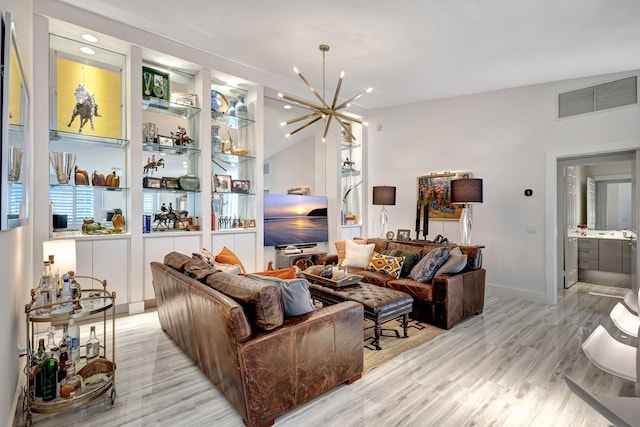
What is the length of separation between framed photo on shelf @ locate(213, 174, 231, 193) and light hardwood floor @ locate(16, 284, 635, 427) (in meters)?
2.06

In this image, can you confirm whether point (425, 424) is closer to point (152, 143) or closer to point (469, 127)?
point (152, 143)

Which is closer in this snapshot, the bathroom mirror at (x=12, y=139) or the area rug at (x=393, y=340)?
the bathroom mirror at (x=12, y=139)

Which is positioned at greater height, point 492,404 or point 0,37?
point 0,37

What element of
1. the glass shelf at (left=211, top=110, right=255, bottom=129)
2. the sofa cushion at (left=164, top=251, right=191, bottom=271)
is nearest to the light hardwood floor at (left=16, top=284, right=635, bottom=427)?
the sofa cushion at (left=164, top=251, right=191, bottom=271)

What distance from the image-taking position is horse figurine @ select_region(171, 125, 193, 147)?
4277 millimetres

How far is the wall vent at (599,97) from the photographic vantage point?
153 inches

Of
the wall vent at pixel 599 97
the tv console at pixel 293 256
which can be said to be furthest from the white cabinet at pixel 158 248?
the wall vent at pixel 599 97

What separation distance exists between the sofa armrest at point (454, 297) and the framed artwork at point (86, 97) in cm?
425

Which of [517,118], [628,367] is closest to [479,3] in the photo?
[517,118]

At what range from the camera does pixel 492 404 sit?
6.88 feet

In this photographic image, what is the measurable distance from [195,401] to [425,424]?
1.53 m

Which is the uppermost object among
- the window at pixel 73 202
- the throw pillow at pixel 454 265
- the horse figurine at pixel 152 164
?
the horse figurine at pixel 152 164

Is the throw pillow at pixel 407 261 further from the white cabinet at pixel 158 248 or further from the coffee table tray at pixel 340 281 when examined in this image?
the white cabinet at pixel 158 248

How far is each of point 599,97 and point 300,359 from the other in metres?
5.05
